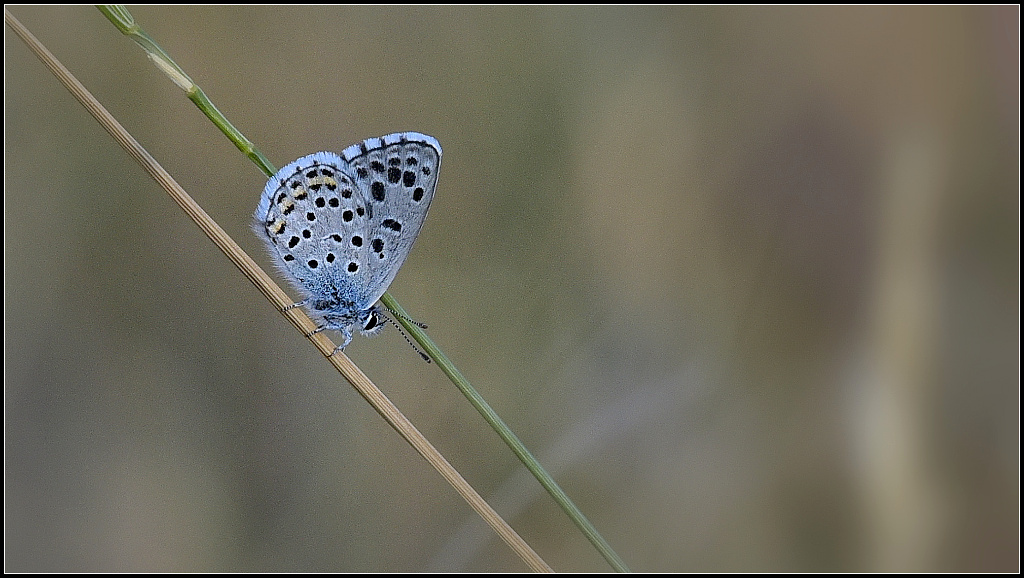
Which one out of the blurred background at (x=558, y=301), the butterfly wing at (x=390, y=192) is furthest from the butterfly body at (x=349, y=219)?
the blurred background at (x=558, y=301)

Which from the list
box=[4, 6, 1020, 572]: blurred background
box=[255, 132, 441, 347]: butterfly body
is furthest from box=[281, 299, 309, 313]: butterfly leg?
box=[4, 6, 1020, 572]: blurred background

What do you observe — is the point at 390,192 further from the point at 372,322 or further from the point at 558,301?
the point at 558,301

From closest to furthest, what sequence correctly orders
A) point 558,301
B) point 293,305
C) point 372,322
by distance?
1. point 293,305
2. point 372,322
3. point 558,301

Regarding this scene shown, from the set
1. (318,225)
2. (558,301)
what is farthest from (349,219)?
(558,301)

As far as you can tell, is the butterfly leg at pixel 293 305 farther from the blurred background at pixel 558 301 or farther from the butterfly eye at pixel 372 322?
the blurred background at pixel 558 301

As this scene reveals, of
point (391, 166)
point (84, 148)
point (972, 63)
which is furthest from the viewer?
point (972, 63)

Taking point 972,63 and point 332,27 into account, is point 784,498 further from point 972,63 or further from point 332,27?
point 332,27

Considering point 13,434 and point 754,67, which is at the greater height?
point 754,67

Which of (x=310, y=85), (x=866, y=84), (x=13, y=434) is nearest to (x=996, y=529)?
(x=866, y=84)
